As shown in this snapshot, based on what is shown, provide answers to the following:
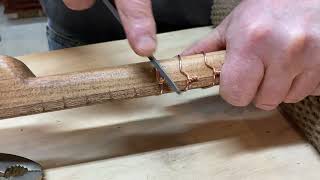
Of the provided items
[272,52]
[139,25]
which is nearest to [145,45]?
[139,25]

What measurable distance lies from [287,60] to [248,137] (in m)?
0.11

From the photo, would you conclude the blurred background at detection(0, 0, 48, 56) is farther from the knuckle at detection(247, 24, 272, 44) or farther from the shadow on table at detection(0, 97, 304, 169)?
the knuckle at detection(247, 24, 272, 44)

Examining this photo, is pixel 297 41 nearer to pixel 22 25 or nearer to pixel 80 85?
pixel 80 85

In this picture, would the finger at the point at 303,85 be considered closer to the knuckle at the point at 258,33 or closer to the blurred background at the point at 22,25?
the knuckle at the point at 258,33

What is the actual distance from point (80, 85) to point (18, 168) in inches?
4.2

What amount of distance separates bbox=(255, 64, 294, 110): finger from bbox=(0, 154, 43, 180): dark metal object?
246 mm

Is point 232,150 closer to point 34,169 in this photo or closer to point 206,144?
point 206,144

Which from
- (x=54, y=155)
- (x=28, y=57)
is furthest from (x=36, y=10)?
(x=54, y=155)

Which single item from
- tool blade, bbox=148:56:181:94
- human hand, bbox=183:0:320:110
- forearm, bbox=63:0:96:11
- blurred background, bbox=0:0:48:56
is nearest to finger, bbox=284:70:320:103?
human hand, bbox=183:0:320:110

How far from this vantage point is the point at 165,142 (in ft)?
1.83

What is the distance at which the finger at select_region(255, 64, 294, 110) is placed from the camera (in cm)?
51

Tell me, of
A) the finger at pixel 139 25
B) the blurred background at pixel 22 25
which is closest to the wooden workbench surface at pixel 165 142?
the finger at pixel 139 25

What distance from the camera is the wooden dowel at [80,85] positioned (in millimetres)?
479

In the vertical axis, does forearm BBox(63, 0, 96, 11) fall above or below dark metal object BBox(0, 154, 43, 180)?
above
